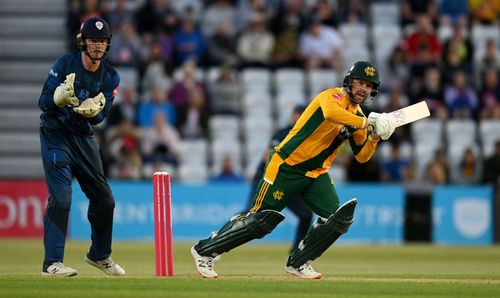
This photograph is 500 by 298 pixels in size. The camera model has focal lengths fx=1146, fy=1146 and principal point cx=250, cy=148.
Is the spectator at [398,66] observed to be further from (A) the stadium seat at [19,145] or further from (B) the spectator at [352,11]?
(A) the stadium seat at [19,145]

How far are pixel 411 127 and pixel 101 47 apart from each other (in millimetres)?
11662

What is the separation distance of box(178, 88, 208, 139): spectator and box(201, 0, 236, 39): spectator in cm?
191

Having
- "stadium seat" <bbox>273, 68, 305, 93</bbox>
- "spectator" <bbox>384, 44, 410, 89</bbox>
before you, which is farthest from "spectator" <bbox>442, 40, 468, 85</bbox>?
"stadium seat" <bbox>273, 68, 305, 93</bbox>

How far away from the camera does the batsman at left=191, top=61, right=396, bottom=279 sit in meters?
10.5

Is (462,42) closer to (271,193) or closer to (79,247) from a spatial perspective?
(79,247)

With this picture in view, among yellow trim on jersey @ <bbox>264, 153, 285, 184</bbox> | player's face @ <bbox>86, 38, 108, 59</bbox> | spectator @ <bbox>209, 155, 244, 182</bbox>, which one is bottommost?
spectator @ <bbox>209, 155, 244, 182</bbox>

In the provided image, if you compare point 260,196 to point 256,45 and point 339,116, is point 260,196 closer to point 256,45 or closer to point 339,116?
point 339,116

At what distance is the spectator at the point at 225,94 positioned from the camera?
824 inches

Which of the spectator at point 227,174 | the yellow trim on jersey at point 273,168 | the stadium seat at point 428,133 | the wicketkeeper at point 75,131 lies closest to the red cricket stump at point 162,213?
the wicketkeeper at point 75,131

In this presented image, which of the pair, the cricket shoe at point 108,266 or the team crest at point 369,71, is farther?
the cricket shoe at point 108,266

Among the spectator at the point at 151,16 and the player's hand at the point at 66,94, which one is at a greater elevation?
the spectator at the point at 151,16

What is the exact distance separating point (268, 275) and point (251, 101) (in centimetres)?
997

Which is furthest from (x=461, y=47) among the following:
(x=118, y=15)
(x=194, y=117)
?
(x=118, y=15)

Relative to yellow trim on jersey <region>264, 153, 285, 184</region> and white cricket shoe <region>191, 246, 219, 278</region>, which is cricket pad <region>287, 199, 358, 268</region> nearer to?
yellow trim on jersey <region>264, 153, 285, 184</region>
